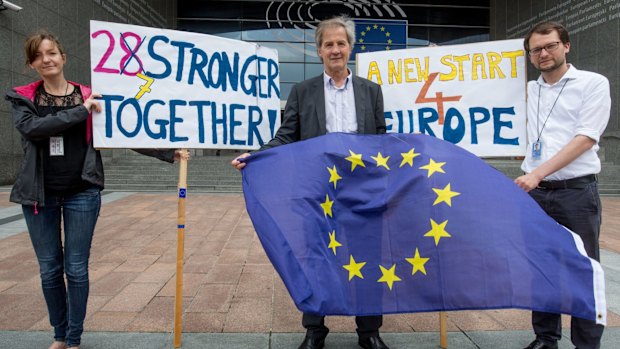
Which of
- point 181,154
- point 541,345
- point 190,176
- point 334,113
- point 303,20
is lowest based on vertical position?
point 541,345

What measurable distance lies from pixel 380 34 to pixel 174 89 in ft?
75.0

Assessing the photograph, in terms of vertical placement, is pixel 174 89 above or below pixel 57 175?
above

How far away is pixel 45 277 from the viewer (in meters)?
2.85

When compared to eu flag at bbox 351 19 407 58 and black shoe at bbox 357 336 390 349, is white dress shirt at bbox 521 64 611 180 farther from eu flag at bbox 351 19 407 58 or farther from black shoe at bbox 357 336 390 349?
eu flag at bbox 351 19 407 58

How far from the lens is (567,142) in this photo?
2.78 meters

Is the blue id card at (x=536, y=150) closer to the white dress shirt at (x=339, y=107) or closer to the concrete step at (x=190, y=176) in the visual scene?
the white dress shirt at (x=339, y=107)

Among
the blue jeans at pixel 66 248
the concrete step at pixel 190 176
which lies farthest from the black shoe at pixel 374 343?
the concrete step at pixel 190 176

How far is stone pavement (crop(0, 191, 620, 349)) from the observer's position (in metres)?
3.27

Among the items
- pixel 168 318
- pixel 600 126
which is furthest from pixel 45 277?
pixel 600 126

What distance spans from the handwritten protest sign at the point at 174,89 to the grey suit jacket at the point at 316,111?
1.23 ft

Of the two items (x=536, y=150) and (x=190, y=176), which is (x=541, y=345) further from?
(x=190, y=176)

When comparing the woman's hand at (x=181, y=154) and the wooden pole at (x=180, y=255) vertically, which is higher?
the woman's hand at (x=181, y=154)

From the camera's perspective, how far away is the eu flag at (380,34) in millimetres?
24250

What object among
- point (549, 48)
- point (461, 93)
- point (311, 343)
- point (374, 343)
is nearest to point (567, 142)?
point (549, 48)
